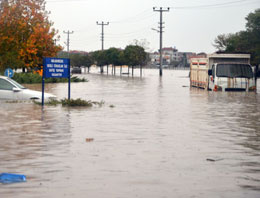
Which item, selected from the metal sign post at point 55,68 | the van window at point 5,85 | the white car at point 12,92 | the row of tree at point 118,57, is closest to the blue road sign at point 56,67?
the metal sign post at point 55,68

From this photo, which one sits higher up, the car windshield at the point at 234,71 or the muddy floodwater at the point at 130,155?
the car windshield at the point at 234,71

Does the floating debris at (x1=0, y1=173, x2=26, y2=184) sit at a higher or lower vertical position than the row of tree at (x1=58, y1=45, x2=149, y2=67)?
lower

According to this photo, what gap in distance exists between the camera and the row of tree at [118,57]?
10316cm

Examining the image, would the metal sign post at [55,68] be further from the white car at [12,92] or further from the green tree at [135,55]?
the green tree at [135,55]

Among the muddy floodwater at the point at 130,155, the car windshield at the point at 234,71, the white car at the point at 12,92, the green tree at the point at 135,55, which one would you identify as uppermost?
the green tree at the point at 135,55

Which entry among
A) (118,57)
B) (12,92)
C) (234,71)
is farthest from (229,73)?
(118,57)

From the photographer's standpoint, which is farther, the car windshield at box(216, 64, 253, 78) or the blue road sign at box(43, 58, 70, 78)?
the car windshield at box(216, 64, 253, 78)

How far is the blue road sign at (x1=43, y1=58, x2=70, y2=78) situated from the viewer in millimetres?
23562

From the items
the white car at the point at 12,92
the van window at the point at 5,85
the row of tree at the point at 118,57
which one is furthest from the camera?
the row of tree at the point at 118,57

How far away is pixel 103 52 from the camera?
12875 cm

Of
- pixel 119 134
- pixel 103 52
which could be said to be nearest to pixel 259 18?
pixel 119 134

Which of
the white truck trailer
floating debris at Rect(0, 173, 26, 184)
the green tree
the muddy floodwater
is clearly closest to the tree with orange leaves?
the white truck trailer

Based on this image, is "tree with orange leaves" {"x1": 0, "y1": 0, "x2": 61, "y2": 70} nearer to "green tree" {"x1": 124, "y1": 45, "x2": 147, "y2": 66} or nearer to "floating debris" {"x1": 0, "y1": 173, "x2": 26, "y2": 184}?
"floating debris" {"x1": 0, "y1": 173, "x2": 26, "y2": 184}

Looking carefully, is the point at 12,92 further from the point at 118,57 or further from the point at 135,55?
the point at 118,57
